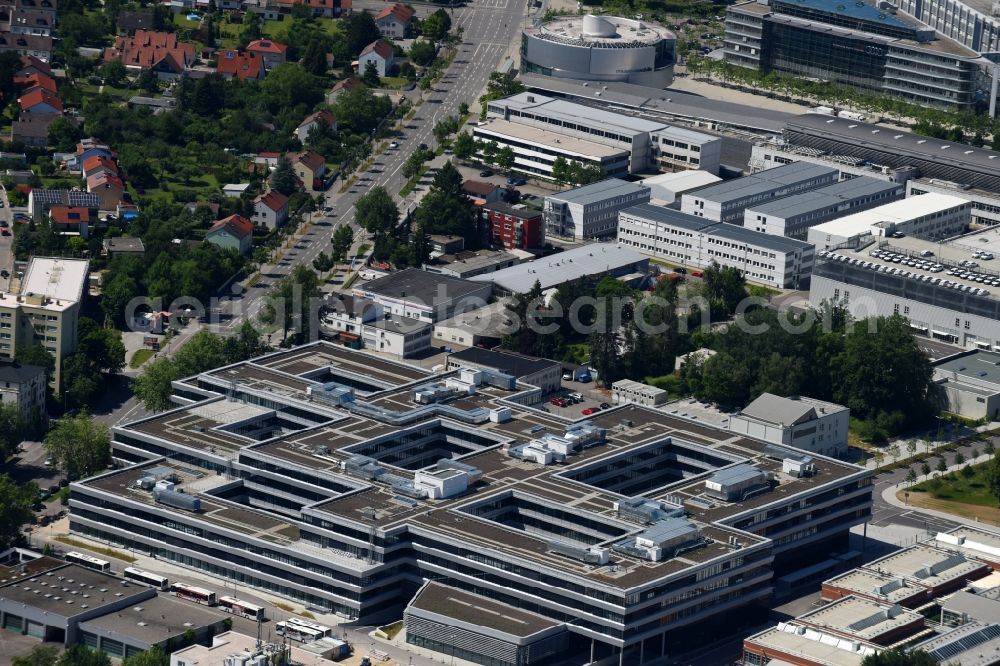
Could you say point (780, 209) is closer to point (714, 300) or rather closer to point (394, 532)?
point (714, 300)

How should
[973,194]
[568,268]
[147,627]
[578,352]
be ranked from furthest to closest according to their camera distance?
1. [973,194]
2. [568,268]
3. [578,352]
4. [147,627]

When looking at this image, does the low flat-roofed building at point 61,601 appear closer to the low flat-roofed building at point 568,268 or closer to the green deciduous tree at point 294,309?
the green deciduous tree at point 294,309

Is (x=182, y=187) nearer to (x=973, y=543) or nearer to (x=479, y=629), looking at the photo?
(x=479, y=629)

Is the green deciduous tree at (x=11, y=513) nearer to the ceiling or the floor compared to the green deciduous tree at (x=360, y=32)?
nearer to the floor

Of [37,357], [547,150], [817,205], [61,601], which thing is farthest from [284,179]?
[61,601]

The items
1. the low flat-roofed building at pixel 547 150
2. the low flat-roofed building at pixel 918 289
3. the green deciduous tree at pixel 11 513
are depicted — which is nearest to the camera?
the green deciduous tree at pixel 11 513

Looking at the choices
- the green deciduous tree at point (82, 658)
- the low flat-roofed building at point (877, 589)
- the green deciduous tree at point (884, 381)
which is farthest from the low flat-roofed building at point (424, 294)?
the green deciduous tree at point (82, 658)

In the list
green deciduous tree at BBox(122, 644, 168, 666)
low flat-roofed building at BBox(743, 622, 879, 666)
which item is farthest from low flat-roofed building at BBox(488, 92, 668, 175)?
green deciduous tree at BBox(122, 644, 168, 666)
